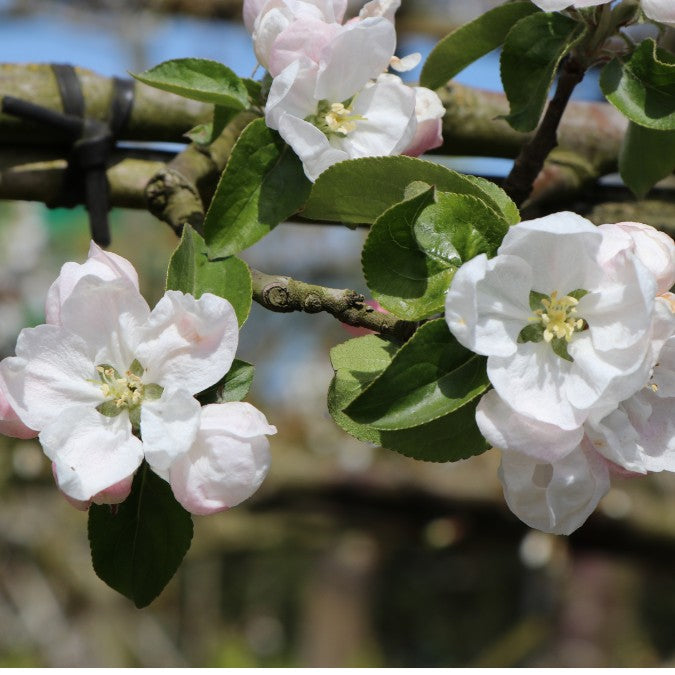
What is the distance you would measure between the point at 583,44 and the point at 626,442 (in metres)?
0.37

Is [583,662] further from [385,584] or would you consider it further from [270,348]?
[270,348]

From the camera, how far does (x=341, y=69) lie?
599mm

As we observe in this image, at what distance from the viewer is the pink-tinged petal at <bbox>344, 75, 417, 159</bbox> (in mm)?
620

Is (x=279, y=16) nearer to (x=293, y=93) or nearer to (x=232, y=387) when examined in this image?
(x=293, y=93)

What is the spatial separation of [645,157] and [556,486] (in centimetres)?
39

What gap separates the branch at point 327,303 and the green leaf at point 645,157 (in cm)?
32

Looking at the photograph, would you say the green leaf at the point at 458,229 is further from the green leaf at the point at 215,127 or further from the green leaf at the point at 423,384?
the green leaf at the point at 215,127

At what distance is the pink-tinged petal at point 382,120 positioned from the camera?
62cm

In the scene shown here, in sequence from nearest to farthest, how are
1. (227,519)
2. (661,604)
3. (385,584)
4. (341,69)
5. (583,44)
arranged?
(341,69), (583,44), (227,519), (661,604), (385,584)

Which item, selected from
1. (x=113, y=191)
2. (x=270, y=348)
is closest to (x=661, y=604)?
(x=270, y=348)

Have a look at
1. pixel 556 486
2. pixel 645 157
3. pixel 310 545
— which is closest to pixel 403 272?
pixel 556 486

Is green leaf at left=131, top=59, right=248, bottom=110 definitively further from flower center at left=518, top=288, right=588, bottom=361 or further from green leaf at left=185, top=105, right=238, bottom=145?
flower center at left=518, top=288, right=588, bottom=361

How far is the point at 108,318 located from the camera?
53 centimetres

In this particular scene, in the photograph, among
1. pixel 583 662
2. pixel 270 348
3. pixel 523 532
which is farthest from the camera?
pixel 583 662
